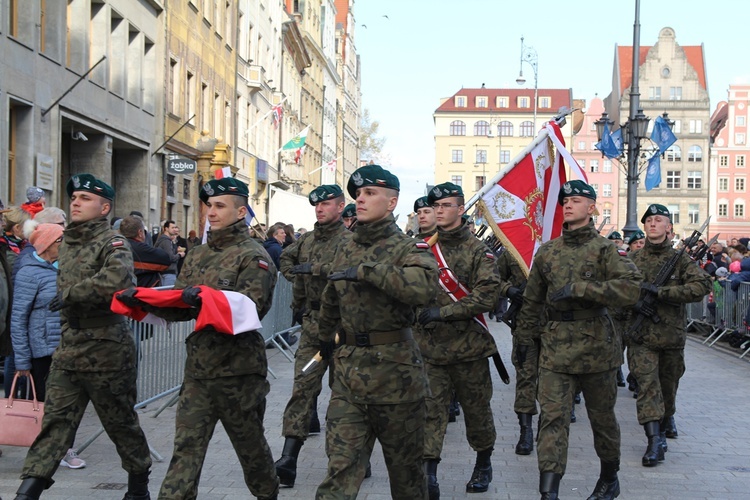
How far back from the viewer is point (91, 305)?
5.84 meters

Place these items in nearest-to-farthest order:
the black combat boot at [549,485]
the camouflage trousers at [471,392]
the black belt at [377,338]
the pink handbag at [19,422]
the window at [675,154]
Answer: the black belt at [377,338]
the black combat boot at [549,485]
the pink handbag at [19,422]
the camouflage trousers at [471,392]
the window at [675,154]

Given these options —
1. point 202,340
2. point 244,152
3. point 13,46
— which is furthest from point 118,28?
point 202,340

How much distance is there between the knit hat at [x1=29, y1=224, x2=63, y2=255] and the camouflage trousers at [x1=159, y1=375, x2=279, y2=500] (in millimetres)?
2029

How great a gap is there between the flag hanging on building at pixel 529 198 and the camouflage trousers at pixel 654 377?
123 centimetres

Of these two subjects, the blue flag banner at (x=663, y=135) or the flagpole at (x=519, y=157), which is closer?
the flagpole at (x=519, y=157)

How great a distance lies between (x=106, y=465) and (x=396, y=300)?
138 inches

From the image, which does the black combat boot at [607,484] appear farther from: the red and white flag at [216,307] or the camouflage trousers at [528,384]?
the red and white flag at [216,307]

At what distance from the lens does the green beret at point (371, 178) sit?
5.16m

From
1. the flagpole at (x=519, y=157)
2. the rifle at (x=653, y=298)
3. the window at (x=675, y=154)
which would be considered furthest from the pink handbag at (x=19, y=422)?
the window at (x=675, y=154)

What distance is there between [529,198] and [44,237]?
4.10 meters

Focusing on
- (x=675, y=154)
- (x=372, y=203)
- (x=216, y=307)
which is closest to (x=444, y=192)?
(x=372, y=203)

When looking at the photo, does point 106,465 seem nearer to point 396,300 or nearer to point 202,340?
point 202,340

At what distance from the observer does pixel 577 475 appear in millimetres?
7523

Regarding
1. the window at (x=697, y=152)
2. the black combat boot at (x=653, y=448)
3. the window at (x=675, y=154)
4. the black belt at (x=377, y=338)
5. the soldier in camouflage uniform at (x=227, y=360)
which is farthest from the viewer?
the window at (x=675, y=154)
